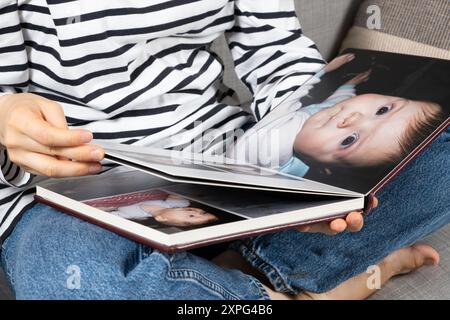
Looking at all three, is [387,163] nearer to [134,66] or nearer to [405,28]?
[134,66]

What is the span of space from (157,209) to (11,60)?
0.87 feet

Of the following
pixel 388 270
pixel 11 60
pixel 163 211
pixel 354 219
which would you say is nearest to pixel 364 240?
pixel 388 270

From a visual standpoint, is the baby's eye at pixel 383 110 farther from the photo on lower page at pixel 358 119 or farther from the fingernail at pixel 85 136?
the fingernail at pixel 85 136

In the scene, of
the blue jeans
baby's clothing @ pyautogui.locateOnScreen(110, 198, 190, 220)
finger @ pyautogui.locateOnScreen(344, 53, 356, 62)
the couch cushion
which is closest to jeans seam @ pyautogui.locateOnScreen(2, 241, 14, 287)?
the blue jeans

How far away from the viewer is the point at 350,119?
764mm

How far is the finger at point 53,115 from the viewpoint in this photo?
0.68 meters

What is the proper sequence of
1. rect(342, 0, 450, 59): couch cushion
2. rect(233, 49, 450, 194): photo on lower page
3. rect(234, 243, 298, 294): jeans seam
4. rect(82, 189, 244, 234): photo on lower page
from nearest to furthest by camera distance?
rect(82, 189, 244, 234): photo on lower page → rect(233, 49, 450, 194): photo on lower page → rect(234, 243, 298, 294): jeans seam → rect(342, 0, 450, 59): couch cushion

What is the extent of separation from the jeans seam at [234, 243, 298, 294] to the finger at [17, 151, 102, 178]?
24 cm

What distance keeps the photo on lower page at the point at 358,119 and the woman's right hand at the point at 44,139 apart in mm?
194

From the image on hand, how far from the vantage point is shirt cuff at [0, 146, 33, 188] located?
0.79 meters

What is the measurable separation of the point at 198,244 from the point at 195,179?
0.17 ft

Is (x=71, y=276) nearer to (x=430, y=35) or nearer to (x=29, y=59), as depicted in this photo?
(x=29, y=59)

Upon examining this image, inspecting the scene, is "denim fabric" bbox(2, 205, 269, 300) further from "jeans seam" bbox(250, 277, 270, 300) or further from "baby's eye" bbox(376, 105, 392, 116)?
"baby's eye" bbox(376, 105, 392, 116)

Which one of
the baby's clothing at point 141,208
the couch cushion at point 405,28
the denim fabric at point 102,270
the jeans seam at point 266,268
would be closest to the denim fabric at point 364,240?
the jeans seam at point 266,268
